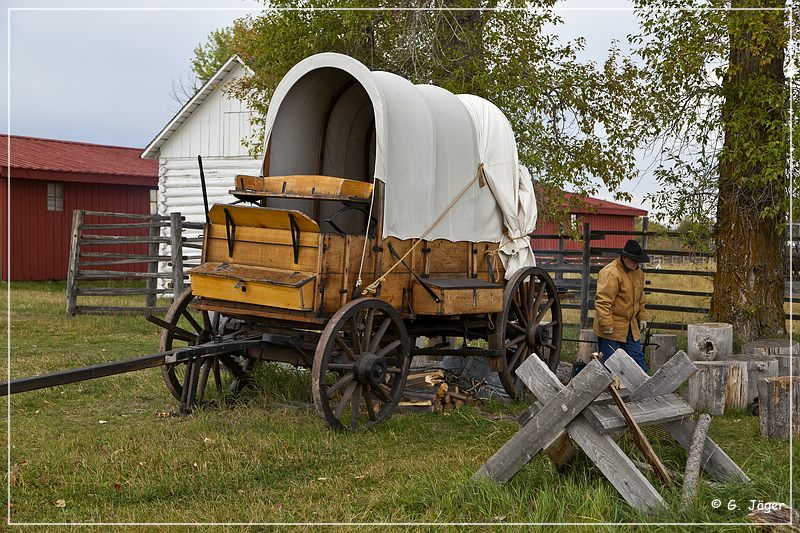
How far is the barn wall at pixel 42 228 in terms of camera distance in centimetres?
2378

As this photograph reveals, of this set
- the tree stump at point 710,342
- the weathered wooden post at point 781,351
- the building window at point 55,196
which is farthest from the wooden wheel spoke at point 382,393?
the building window at point 55,196

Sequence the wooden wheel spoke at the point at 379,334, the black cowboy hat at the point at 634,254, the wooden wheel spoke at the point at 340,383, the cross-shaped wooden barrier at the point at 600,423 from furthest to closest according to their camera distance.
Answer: the black cowboy hat at the point at 634,254, the wooden wheel spoke at the point at 379,334, the wooden wheel spoke at the point at 340,383, the cross-shaped wooden barrier at the point at 600,423

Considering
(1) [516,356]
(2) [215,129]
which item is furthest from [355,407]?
(2) [215,129]

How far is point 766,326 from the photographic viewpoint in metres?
12.9

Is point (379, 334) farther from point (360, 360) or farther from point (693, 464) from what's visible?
point (693, 464)

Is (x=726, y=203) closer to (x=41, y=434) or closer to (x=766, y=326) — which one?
(x=766, y=326)

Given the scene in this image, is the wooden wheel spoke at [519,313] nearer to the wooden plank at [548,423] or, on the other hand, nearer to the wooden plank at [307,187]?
the wooden plank at [307,187]

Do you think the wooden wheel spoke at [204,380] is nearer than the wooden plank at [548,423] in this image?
No

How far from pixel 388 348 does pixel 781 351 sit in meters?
5.32

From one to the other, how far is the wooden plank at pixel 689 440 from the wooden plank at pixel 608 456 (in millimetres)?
850

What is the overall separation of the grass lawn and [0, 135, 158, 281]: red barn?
51.4 ft

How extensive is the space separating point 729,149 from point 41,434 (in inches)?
362

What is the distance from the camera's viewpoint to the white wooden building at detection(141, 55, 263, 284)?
22.0m

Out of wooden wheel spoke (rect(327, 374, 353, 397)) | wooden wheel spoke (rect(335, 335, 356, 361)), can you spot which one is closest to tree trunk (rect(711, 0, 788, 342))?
wooden wheel spoke (rect(335, 335, 356, 361))
